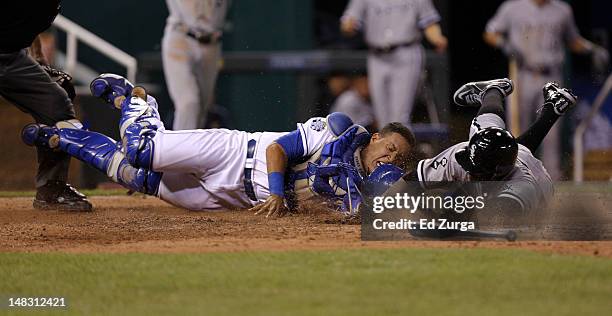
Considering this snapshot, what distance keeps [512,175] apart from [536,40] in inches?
245

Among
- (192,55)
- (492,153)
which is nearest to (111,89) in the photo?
(192,55)

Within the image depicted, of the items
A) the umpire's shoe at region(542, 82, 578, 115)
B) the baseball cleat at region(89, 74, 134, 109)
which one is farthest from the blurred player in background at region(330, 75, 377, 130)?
Result: the baseball cleat at region(89, 74, 134, 109)

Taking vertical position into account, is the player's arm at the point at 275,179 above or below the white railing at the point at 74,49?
below

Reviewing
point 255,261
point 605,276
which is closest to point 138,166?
point 255,261

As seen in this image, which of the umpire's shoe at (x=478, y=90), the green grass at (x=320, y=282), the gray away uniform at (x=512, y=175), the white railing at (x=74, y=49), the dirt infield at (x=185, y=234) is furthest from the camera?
the white railing at (x=74, y=49)

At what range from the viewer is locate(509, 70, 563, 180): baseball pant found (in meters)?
11.2

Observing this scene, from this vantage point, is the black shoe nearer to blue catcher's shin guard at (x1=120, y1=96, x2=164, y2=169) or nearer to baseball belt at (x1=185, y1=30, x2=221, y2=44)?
blue catcher's shin guard at (x1=120, y1=96, x2=164, y2=169)

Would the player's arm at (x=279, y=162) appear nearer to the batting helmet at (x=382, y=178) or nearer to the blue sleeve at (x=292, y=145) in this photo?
the blue sleeve at (x=292, y=145)

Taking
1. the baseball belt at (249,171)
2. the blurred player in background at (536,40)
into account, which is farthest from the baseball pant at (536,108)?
the baseball belt at (249,171)

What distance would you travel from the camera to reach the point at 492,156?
5656 millimetres

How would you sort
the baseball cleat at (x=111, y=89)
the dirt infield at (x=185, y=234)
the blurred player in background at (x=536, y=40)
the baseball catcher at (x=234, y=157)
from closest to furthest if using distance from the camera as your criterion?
the dirt infield at (x=185, y=234), the baseball catcher at (x=234, y=157), the baseball cleat at (x=111, y=89), the blurred player in background at (x=536, y=40)

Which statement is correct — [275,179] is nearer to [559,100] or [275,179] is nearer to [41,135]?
[41,135]

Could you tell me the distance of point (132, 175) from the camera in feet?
21.7

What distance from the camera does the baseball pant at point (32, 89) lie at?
6.85 metres
